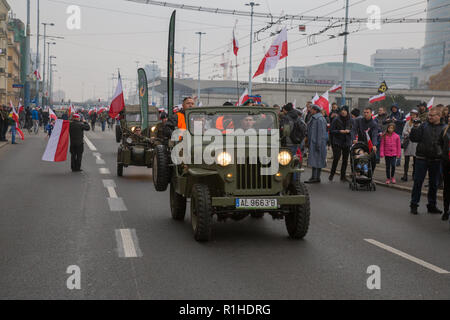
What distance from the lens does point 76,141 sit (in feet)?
56.0

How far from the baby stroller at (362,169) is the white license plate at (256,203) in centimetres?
665

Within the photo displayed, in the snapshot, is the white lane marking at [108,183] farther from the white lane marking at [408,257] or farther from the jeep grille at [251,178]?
the white lane marking at [408,257]

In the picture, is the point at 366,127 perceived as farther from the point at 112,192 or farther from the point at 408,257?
the point at 408,257

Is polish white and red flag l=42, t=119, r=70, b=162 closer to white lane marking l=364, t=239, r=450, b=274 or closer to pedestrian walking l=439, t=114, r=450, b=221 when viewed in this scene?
pedestrian walking l=439, t=114, r=450, b=221

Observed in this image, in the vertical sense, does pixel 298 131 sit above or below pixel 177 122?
below

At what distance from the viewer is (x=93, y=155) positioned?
22.9m

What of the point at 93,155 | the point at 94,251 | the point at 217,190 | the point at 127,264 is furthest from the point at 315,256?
the point at 93,155

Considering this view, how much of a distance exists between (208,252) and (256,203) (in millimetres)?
896

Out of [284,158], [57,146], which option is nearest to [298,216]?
[284,158]

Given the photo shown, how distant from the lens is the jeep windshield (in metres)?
8.48

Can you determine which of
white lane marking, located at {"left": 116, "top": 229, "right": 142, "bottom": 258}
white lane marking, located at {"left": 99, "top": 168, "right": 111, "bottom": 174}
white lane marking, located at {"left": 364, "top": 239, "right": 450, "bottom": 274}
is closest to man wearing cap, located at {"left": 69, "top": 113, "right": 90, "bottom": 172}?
white lane marking, located at {"left": 99, "top": 168, "right": 111, "bottom": 174}

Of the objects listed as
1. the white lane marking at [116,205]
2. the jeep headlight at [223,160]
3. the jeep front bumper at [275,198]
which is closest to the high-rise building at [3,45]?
the white lane marking at [116,205]
